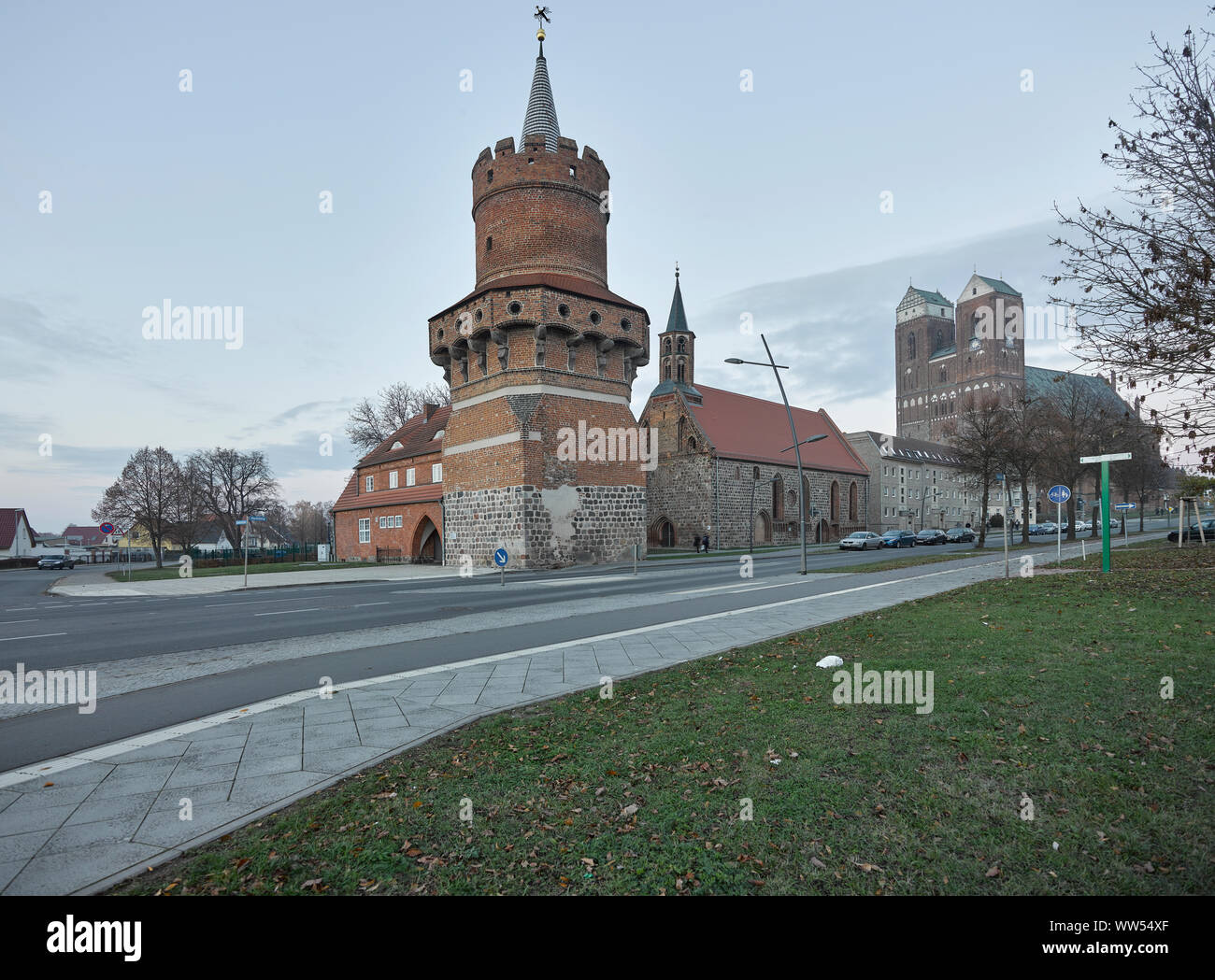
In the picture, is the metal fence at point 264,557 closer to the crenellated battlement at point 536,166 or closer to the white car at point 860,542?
the crenellated battlement at point 536,166

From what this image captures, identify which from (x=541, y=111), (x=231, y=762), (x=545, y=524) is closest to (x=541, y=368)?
(x=545, y=524)

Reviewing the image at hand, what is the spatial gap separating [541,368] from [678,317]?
3173 cm

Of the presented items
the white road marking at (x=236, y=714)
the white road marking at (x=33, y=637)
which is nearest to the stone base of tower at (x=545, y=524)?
the white road marking at (x=33, y=637)

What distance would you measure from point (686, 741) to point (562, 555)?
84.4ft

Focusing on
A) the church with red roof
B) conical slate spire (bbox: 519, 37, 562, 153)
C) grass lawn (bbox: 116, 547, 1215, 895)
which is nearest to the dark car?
the church with red roof

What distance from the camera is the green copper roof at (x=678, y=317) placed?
57500 mm

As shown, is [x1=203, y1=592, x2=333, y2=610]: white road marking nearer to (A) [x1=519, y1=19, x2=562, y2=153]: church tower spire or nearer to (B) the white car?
(A) [x1=519, y1=19, x2=562, y2=153]: church tower spire

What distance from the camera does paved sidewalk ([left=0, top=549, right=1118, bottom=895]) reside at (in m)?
3.30

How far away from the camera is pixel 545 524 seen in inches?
1169

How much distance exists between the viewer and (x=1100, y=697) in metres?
5.16

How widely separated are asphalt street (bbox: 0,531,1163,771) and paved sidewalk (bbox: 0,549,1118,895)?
2.05ft

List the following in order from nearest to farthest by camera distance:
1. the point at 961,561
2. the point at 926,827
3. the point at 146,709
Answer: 1. the point at 926,827
2. the point at 146,709
3. the point at 961,561
